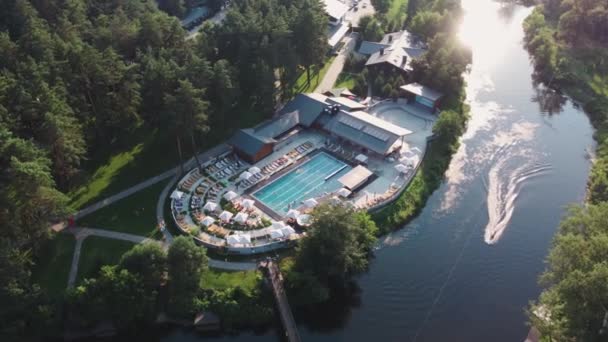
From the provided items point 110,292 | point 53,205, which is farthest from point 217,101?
point 110,292

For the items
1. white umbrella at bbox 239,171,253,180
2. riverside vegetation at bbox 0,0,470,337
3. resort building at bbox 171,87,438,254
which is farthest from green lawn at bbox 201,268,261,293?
white umbrella at bbox 239,171,253,180

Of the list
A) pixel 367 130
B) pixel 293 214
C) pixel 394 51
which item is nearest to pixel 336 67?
pixel 394 51

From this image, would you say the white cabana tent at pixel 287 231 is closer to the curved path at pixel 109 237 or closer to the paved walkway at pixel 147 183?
the curved path at pixel 109 237

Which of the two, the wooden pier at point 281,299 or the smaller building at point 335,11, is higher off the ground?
the smaller building at point 335,11

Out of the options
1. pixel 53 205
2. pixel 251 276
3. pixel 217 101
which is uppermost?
pixel 217 101

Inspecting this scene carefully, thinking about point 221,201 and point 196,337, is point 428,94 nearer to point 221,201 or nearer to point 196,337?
point 221,201

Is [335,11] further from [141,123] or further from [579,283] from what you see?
[579,283]

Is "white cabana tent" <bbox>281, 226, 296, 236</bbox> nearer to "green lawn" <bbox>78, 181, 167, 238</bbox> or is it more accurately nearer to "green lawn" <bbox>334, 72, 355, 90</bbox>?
"green lawn" <bbox>78, 181, 167, 238</bbox>

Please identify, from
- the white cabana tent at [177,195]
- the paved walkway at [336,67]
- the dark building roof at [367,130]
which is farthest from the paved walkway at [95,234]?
the paved walkway at [336,67]
